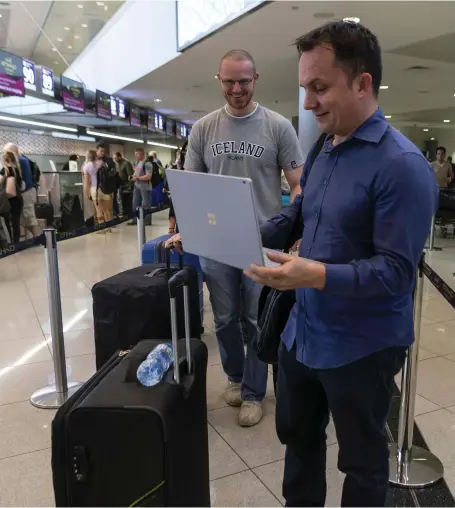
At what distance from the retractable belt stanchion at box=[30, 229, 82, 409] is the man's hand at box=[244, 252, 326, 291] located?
5.96 ft

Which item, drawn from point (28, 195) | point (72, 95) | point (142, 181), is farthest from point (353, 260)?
point (72, 95)

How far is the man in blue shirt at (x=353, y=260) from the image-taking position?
107 cm

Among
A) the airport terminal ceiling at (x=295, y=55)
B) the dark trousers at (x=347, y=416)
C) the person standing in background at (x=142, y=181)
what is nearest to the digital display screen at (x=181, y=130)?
the airport terminal ceiling at (x=295, y=55)

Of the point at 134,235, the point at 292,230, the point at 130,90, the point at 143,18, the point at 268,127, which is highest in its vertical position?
the point at 143,18

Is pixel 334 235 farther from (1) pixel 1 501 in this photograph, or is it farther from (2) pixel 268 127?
(1) pixel 1 501

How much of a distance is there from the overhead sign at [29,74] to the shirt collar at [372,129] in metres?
9.19

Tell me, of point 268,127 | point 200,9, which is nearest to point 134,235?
point 200,9

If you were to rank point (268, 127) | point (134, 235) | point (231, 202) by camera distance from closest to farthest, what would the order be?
point (231, 202)
point (268, 127)
point (134, 235)

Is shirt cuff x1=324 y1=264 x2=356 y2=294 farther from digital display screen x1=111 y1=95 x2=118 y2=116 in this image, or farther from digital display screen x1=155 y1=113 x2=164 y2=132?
digital display screen x1=155 y1=113 x2=164 y2=132

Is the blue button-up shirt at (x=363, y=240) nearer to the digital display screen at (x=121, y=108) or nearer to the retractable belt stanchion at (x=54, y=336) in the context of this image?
the retractable belt stanchion at (x=54, y=336)

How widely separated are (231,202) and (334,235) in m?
0.28

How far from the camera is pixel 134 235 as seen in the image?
29.3ft

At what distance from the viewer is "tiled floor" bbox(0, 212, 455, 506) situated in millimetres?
1919

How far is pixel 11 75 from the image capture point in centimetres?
830
